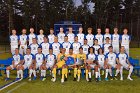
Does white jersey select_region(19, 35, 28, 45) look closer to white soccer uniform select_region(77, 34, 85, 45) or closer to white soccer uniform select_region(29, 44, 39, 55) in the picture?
white soccer uniform select_region(29, 44, 39, 55)

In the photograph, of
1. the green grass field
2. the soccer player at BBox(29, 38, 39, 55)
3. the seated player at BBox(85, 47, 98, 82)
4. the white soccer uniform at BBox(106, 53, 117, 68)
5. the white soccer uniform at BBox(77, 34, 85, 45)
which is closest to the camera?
the green grass field

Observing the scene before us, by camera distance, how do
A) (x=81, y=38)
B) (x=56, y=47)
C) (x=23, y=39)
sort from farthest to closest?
(x=23, y=39) → (x=81, y=38) → (x=56, y=47)

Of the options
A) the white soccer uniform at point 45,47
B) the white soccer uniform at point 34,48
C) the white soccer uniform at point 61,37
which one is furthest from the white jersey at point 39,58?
the white soccer uniform at point 61,37

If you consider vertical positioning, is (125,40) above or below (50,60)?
above

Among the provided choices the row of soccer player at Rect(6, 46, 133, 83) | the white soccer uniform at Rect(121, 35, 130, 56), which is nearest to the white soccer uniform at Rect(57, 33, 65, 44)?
the row of soccer player at Rect(6, 46, 133, 83)

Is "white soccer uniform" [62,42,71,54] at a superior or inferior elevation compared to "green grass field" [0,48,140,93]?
superior

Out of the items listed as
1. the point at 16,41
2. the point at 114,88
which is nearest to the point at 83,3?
the point at 16,41

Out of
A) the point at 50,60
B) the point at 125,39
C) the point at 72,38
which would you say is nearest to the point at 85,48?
the point at 72,38

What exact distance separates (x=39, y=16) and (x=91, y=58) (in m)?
47.4

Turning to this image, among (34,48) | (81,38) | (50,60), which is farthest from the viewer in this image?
(81,38)

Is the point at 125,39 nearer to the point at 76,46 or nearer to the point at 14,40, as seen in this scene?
the point at 76,46

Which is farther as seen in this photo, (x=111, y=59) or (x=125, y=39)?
(x=125, y=39)

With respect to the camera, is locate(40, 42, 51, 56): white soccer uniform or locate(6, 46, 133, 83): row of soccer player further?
locate(40, 42, 51, 56): white soccer uniform

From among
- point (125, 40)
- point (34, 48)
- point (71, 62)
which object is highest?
point (125, 40)
